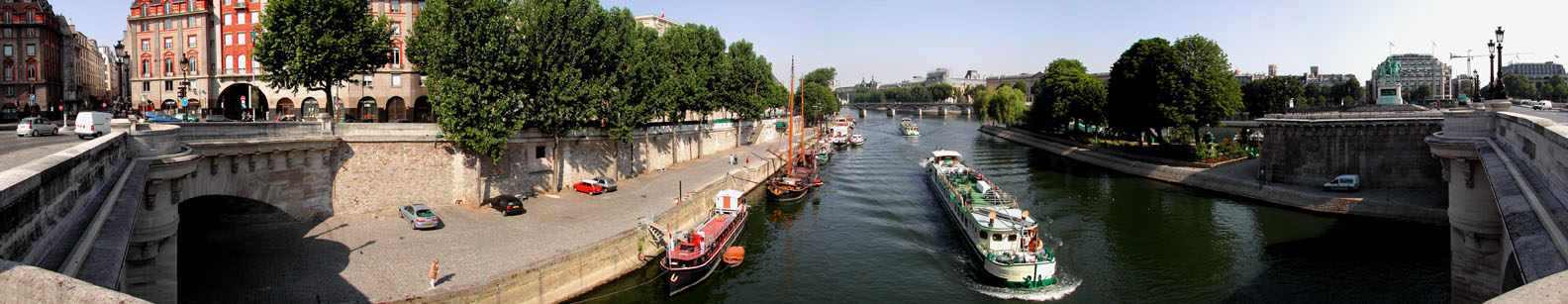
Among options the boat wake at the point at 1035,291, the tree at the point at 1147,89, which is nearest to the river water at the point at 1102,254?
the boat wake at the point at 1035,291

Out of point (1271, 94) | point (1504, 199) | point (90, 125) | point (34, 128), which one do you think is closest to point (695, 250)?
point (90, 125)

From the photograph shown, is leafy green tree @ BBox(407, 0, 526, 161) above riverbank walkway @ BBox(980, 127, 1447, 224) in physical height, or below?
above

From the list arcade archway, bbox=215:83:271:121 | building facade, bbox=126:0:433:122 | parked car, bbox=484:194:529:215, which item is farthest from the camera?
arcade archway, bbox=215:83:271:121

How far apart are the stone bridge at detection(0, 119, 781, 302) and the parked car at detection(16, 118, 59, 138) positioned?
576 cm

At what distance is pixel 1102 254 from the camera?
30891 mm

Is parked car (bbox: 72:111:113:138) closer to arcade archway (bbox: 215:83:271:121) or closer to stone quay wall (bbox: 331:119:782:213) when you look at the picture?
stone quay wall (bbox: 331:119:782:213)

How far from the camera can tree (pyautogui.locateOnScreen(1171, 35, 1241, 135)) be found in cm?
5488

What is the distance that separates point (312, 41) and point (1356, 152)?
5353 cm

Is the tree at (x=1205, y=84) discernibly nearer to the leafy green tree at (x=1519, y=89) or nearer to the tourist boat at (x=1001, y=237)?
the tourist boat at (x=1001, y=237)

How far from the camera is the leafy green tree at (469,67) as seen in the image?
3177 cm

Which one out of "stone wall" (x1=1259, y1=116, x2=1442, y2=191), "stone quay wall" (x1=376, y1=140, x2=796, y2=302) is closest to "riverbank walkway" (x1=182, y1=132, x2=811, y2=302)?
"stone quay wall" (x1=376, y1=140, x2=796, y2=302)

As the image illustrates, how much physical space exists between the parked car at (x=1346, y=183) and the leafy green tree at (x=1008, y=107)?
67548 millimetres

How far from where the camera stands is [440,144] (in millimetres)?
33312

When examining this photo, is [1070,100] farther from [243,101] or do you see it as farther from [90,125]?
[90,125]
